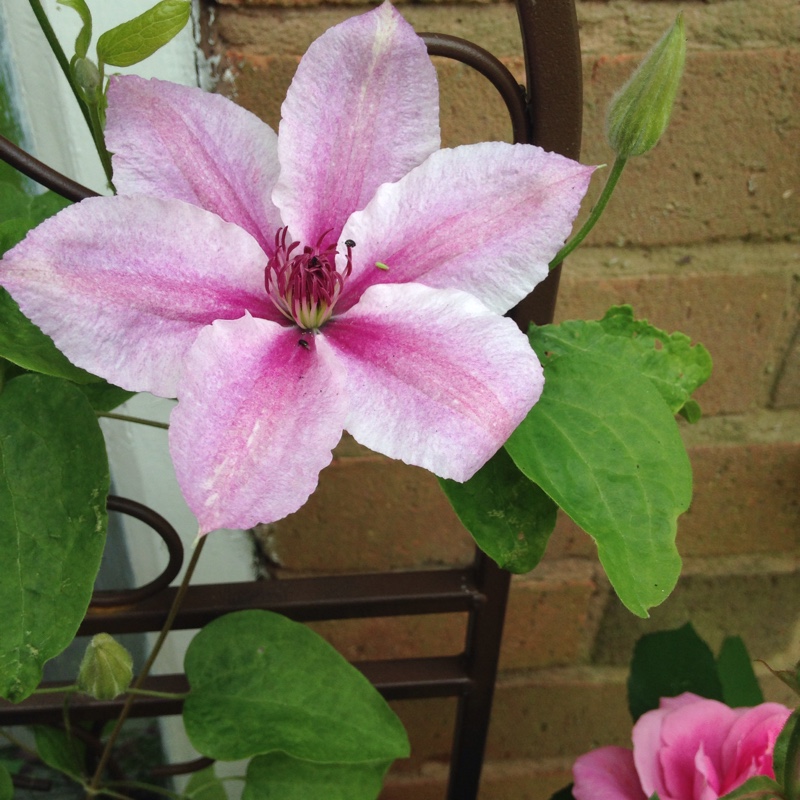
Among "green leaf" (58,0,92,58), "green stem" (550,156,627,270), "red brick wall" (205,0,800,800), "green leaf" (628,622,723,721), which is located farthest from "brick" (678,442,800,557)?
"green leaf" (58,0,92,58)

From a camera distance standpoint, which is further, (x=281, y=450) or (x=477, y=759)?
(x=477, y=759)

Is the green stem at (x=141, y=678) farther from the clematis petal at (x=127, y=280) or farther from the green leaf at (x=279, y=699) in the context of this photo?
the clematis petal at (x=127, y=280)

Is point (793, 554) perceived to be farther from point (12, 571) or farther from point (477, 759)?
point (12, 571)

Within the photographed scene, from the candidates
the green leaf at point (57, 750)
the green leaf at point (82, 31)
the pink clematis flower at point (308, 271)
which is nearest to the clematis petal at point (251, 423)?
the pink clematis flower at point (308, 271)

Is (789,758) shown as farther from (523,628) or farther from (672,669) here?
(523,628)

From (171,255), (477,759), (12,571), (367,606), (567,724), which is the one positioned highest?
(171,255)

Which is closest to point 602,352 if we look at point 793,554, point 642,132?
point 642,132

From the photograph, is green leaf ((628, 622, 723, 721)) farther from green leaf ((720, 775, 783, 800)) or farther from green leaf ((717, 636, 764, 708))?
green leaf ((720, 775, 783, 800))
